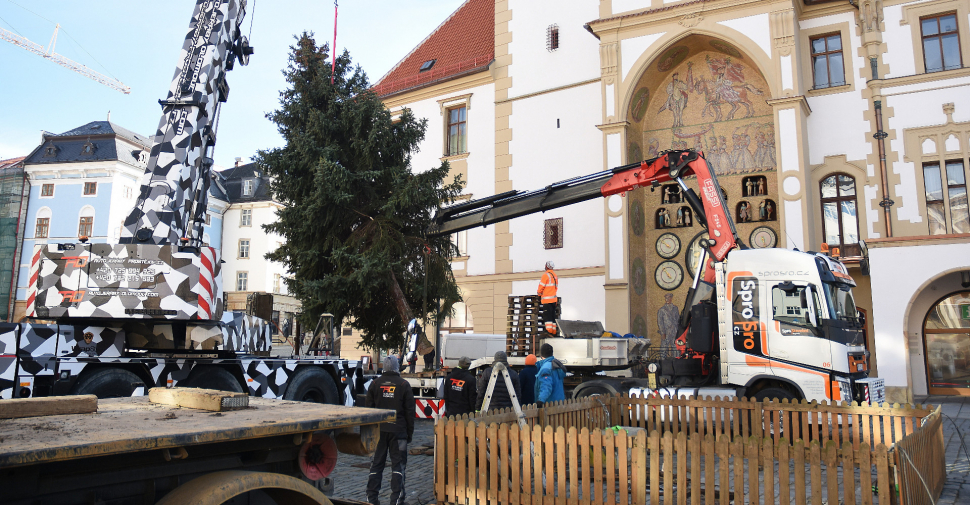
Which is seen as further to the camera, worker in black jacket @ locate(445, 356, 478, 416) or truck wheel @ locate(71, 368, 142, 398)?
worker in black jacket @ locate(445, 356, 478, 416)

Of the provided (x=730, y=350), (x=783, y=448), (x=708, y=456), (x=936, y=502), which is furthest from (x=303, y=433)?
(x=730, y=350)

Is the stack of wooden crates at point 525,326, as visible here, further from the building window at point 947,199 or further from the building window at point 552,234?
the building window at point 947,199

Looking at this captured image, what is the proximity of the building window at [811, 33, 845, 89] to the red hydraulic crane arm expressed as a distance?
1105 cm

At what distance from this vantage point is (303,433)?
4.02 metres

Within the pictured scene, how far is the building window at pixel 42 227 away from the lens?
45.5m

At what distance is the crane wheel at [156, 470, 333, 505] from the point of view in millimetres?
3467

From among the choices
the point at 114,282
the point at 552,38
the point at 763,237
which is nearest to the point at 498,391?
the point at 114,282

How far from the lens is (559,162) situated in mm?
26141

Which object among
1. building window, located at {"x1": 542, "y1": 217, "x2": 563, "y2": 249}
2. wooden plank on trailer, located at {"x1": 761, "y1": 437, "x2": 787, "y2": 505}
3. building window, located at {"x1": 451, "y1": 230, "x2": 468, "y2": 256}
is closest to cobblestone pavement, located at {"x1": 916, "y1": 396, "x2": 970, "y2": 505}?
wooden plank on trailer, located at {"x1": 761, "y1": 437, "x2": 787, "y2": 505}

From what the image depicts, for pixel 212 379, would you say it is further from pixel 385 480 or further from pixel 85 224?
pixel 85 224

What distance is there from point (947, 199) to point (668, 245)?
26.7ft

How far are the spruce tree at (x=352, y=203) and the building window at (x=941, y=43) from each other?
1465 cm

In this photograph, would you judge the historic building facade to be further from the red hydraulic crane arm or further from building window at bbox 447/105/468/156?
the red hydraulic crane arm

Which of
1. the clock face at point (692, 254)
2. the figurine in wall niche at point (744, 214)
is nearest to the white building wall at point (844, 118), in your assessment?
the figurine in wall niche at point (744, 214)
